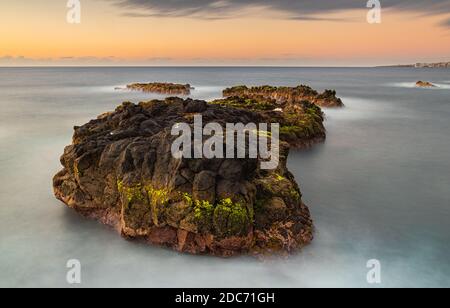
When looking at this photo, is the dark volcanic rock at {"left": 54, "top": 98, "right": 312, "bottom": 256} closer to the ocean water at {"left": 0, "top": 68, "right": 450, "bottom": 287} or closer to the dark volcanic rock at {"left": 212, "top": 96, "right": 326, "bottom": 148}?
the ocean water at {"left": 0, "top": 68, "right": 450, "bottom": 287}

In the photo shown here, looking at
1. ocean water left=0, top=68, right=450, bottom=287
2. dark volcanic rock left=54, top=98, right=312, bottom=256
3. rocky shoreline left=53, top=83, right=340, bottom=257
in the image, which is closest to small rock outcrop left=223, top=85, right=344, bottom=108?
ocean water left=0, top=68, right=450, bottom=287

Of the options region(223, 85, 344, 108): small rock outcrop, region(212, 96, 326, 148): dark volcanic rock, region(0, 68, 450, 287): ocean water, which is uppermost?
region(223, 85, 344, 108): small rock outcrop

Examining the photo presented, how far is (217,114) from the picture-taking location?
78.2 ft

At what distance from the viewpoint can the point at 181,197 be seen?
14.3m

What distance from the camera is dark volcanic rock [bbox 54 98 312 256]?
13.9m

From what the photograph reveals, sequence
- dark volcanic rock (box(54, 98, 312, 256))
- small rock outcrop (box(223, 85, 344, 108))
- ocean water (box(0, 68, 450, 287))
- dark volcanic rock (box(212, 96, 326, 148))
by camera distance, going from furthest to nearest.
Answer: small rock outcrop (box(223, 85, 344, 108)), dark volcanic rock (box(212, 96, 326, 148)), dark volcanic rock (box(54, 98, 312, 256)), ocean water (box(0, 68, 450, 287))

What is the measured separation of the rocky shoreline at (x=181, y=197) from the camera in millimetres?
13875

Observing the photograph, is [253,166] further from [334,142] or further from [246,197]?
[334,142]

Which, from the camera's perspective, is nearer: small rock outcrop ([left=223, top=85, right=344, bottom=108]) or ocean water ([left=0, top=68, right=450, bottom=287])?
ocean water ([left=0, top=68, right=450, bottom=287])

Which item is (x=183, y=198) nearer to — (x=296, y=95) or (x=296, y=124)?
(x=296, y=124)

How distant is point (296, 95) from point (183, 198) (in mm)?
48336

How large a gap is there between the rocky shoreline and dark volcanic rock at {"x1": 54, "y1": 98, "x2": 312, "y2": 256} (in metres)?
0.04
